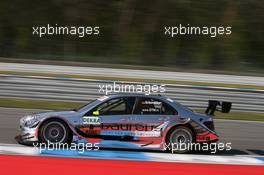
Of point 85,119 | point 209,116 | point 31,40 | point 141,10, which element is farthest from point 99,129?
point 141,10

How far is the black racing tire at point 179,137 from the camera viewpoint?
29.5 feet

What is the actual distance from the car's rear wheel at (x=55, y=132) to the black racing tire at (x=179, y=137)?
5.40ft

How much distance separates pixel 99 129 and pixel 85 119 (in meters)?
0.29

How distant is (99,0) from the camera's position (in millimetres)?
22531

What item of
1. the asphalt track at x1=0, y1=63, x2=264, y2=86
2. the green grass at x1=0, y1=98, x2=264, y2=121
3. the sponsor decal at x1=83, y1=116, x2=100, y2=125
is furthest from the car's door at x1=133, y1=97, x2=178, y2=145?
the asphalt track at x1=0, y1=63, x2=264, y2=86

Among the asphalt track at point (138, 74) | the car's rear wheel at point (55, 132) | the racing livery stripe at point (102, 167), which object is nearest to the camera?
the racing livery stripe at point (102, 167)

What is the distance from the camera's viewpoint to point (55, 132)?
8859mm

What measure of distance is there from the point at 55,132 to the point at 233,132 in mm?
4409

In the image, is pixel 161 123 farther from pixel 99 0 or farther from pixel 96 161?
pixel 99 0

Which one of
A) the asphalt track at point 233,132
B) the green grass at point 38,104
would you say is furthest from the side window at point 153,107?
the green grass at point 38,104

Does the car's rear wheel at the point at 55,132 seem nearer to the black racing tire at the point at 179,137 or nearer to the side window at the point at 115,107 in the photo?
the side window at the point at 115,107

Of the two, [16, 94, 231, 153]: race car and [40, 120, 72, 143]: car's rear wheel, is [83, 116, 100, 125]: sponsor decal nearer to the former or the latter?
[16, 94, 231, 153]: race car

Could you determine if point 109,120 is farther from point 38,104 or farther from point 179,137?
point 38,104

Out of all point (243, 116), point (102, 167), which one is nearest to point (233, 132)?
point (243, 116)
